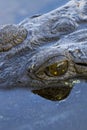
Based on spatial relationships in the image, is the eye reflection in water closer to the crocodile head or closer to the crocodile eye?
the crocodile head

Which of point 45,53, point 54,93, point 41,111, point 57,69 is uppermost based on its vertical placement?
point 45,53

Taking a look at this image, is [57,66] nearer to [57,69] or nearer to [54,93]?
[57,69]


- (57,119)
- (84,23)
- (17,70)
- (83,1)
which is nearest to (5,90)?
(17,70)

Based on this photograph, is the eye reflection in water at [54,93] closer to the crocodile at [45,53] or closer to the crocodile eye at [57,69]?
the crocodile at [45,53]

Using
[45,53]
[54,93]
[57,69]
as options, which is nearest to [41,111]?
[54,93]

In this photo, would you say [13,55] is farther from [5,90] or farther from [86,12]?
[86,12]

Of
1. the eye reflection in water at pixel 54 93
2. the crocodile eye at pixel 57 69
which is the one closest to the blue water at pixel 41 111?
the eye reflection in water at pixel 54 93
